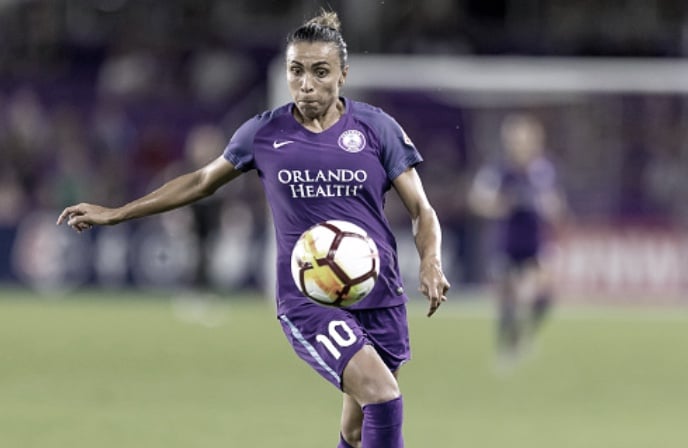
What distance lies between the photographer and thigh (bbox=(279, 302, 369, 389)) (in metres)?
6.37

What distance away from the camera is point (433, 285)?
599 centimetres

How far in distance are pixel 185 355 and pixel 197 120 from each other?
733 cm

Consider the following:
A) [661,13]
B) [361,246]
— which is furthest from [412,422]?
[661,13]

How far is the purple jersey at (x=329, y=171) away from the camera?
646 cm

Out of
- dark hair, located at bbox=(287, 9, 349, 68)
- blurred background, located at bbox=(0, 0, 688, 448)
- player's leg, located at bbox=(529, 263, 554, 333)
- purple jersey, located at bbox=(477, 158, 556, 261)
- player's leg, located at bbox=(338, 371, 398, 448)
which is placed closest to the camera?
dark hair, located at bbox=(287, 9, 349, 68)

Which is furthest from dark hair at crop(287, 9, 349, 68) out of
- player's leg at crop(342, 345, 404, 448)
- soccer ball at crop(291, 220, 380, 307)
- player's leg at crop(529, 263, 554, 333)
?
player's leg at crop(529, 263, 554, 333)

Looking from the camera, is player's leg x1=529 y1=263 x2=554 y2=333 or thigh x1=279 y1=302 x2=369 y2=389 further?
player's leg x1=529 y1=263 x2=554 y2=333

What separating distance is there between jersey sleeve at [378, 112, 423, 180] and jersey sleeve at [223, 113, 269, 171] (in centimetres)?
53

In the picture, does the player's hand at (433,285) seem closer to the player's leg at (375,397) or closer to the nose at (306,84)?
the player's leg at (375,397)

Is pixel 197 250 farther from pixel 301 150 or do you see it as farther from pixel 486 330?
pixel 301 150

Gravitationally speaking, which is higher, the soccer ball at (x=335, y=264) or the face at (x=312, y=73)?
the face at (x=312, y=73)

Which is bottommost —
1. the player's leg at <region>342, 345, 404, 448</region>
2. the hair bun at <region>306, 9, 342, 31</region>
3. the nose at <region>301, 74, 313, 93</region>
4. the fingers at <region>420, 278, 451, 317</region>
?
the player's leg at <region>342, 345, 404, 448</region>

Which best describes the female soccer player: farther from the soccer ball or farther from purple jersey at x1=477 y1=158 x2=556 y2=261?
purple jersey at x1=477 y1=158 x2=556 y2=261

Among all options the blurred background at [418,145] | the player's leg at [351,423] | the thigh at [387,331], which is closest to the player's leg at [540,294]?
the blurred background at [418,145]
